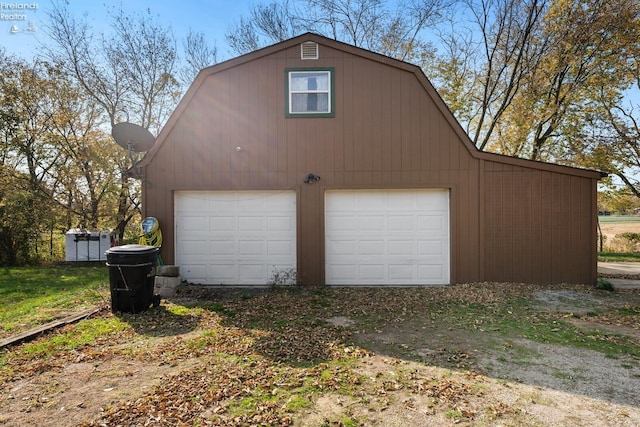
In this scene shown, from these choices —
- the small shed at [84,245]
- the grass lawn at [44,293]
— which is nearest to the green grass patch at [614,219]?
the grass lawn at [44,293]

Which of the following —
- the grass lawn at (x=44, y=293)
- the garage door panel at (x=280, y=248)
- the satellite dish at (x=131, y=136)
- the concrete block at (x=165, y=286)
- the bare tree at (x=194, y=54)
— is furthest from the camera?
the bare tree at (x=194, y=54)

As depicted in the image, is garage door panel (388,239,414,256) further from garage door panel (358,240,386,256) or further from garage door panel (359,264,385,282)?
garage door panel (359,264,385,282)

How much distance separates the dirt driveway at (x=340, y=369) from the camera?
8.38 ft

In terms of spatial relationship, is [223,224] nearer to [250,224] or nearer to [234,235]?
[234,235]

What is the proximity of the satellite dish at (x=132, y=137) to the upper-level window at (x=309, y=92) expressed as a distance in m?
2.98

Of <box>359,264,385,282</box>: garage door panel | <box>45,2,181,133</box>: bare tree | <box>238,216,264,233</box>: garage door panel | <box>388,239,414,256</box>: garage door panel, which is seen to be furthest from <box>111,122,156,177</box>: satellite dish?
<box>45,2,181,133</box>: bare tree

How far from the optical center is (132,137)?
23.3 ft

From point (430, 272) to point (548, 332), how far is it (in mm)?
2975

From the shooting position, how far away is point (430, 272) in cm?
731

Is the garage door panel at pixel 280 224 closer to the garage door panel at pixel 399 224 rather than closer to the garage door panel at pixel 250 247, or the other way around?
the garage door panel at pixel 250 247

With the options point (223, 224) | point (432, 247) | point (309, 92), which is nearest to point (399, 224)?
point (432, 247)

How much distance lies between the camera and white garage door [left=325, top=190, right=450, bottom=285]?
732cm

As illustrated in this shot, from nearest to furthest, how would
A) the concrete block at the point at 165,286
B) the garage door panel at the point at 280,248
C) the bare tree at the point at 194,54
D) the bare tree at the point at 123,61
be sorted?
the concrete block at the point at 165,286
the garage door panel at the point at 280,248
the bare tree at the point at 123,61
the bare tree at the point at 194,54

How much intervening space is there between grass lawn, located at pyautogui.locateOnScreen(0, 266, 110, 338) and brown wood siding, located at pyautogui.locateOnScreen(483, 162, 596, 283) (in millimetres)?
7393
